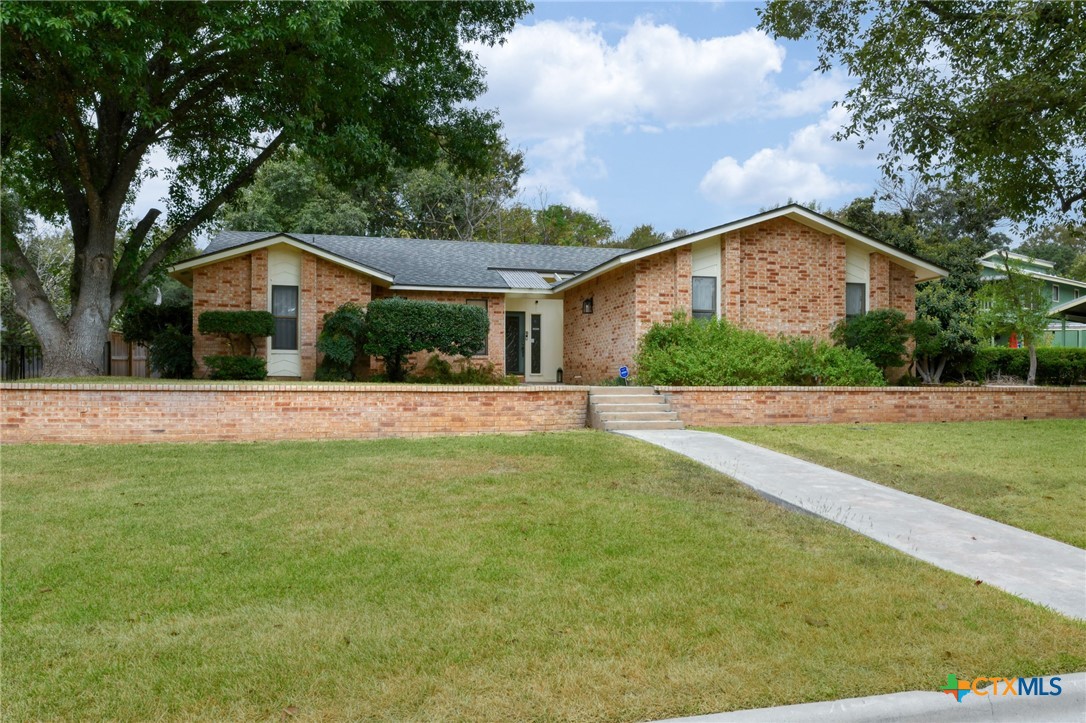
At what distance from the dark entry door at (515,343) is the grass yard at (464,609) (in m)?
13.3

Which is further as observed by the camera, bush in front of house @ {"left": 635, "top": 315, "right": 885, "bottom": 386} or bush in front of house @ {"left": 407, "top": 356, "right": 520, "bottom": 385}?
bush in front of house @ {"left": 407, "top": 356, "right": 520, "bottom": 385}

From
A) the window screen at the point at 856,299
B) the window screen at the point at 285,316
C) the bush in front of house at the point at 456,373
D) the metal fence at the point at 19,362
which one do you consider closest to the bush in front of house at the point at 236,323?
the window screen at the point at 285,316

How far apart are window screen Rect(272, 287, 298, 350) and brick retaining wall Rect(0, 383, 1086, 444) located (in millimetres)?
5734

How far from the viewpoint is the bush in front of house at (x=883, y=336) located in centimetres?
1620

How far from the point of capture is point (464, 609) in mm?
4059

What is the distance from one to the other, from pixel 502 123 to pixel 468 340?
18.7 feet

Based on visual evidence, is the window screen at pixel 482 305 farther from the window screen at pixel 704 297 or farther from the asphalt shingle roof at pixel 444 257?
the window screen at pixel 704 297

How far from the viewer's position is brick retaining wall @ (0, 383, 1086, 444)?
10.2 metres

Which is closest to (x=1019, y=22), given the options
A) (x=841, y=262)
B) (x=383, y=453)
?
(x=841, y=262)

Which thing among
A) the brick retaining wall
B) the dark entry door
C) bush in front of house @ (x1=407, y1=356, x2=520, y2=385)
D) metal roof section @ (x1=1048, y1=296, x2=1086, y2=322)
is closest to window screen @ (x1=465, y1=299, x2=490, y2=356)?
bush in front of house @ (x1=407, y1=356, x2=520, y2=385)

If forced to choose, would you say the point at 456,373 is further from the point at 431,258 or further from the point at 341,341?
the point at 431,258

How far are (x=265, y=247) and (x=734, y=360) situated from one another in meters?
10.4

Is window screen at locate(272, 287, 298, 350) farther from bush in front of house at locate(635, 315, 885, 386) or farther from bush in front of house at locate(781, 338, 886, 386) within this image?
bush in front of house at locate(781, 338, 886, 386)

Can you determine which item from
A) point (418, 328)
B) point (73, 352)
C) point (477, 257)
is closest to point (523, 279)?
point (477, 257)
